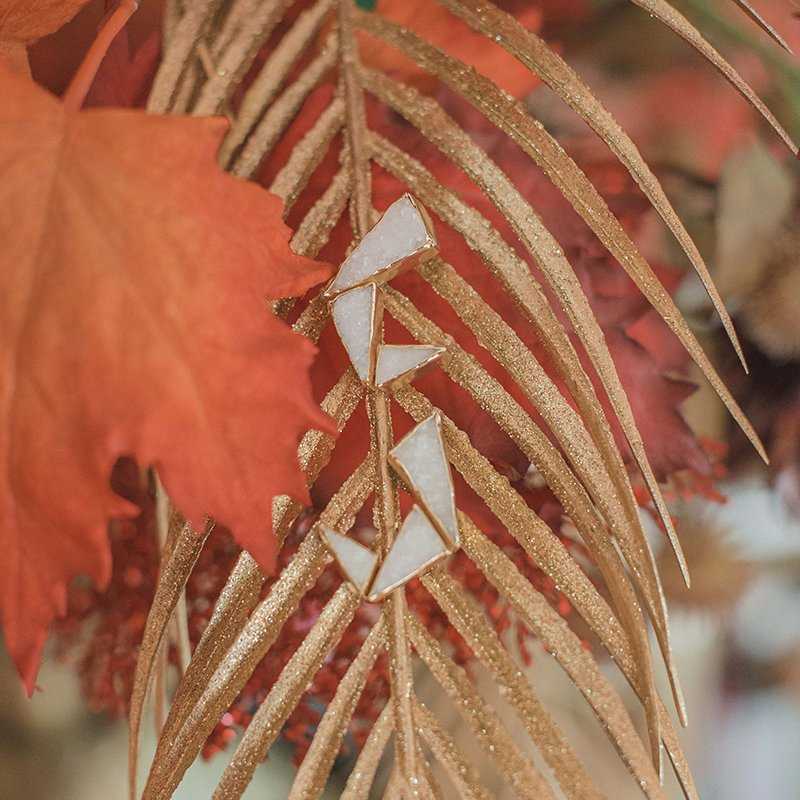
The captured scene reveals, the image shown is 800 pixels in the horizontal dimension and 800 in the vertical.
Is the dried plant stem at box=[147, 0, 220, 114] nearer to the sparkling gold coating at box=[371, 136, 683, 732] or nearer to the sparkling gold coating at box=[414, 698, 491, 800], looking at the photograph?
the sparkling gold coating at box=[371, 136, 683, 732]

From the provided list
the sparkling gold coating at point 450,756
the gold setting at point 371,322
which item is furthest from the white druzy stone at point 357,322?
the sparkling gold coating at point 450,756

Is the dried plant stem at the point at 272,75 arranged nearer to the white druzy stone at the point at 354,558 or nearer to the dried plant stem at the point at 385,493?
the dried plant stem at the point at 385,493

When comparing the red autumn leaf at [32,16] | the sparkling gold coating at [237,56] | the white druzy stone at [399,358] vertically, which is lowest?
the white druzy stone at [399,358]

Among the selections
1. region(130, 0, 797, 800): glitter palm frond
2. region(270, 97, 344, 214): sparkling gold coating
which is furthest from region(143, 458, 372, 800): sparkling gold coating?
region(270, 97, 344, 214): sparkling gold coating

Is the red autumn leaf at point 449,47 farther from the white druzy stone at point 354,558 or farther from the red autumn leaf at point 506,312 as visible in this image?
the white druzy stone at point 354,558

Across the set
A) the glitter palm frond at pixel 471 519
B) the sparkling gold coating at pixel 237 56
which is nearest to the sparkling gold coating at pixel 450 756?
the glitter palm frond at pixel 471 519

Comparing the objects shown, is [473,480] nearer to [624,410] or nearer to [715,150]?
[624,410]

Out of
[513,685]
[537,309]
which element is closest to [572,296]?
[537,309]

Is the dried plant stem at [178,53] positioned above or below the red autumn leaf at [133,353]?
above
